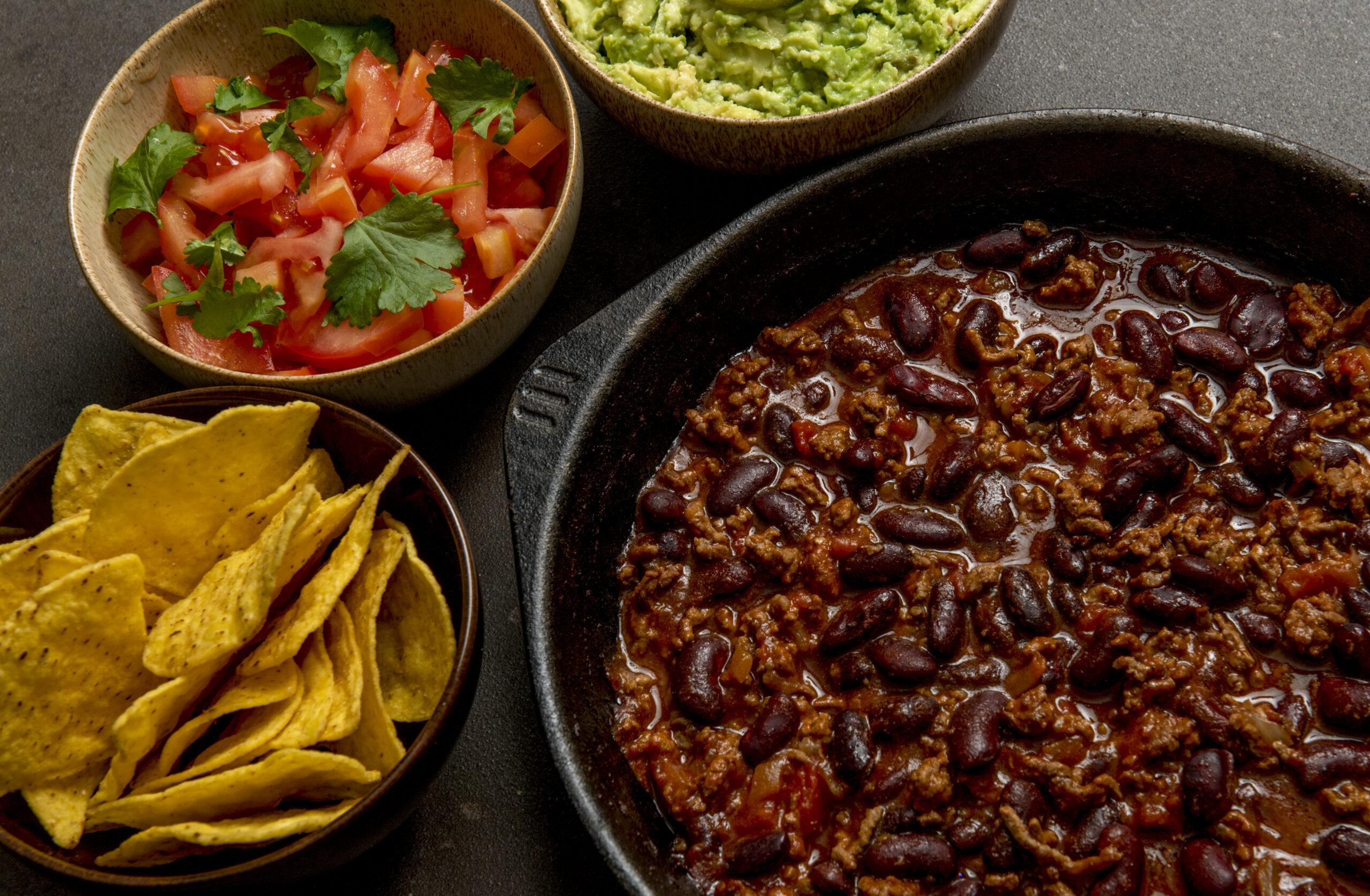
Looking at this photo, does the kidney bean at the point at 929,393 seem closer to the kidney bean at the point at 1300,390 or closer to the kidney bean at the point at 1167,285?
the kidney bean at the point at 1167,285

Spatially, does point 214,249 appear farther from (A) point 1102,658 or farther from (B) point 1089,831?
(B) point 1089,831

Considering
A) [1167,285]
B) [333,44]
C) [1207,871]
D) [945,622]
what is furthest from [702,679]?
[333,44]

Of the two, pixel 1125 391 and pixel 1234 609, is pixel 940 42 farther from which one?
pixel 1234 609

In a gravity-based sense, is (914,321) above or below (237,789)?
above

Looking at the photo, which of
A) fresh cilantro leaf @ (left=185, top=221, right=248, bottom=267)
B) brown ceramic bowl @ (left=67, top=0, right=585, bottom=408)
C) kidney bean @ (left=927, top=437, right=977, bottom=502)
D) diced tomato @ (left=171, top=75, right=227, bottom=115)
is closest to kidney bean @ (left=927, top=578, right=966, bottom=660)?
kidney bean @ (left=927, top=437, right=977, bottom=502)

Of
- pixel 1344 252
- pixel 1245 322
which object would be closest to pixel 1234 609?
pixel 1245 322

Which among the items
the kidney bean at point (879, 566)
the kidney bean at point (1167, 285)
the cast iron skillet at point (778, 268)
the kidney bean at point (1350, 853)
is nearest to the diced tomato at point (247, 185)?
the cast iron skillet at point (778, 268)

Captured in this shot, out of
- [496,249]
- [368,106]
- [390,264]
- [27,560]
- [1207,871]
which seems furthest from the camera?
[368,106]
